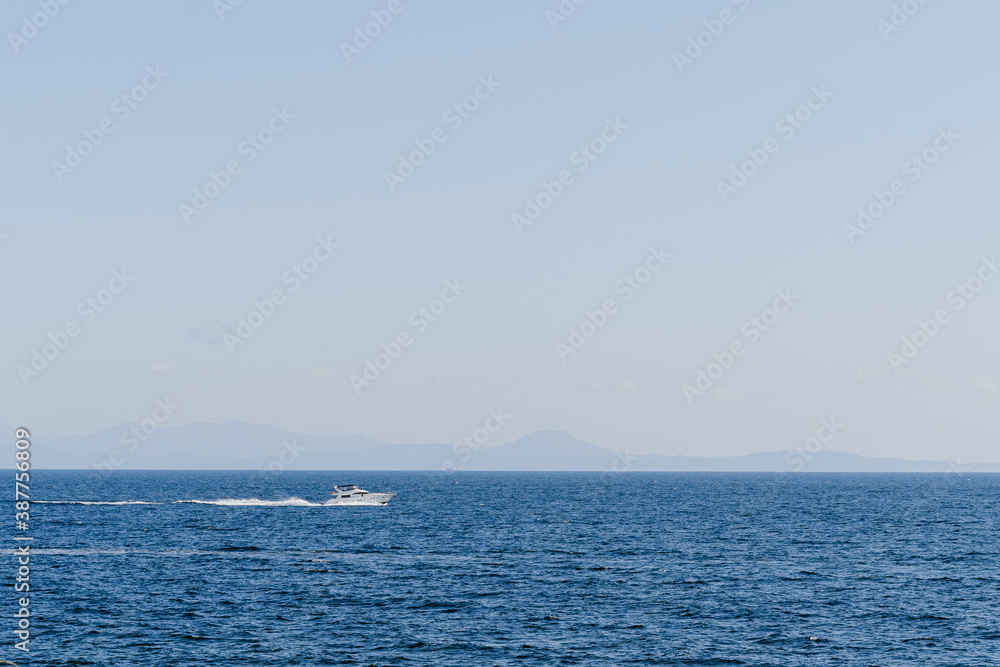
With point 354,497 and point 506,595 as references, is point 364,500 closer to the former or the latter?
point 354,497

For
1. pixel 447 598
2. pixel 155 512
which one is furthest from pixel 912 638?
pixel 155 512

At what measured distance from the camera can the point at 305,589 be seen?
253ft

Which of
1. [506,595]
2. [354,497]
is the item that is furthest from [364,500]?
[506,595]

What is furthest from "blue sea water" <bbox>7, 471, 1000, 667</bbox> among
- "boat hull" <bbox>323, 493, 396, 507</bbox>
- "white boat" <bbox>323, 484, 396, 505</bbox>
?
"white boat" <bbox>323, 484, 396, 505</bbox>

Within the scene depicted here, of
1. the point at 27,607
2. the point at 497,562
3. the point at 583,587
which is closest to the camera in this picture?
the point at 27,607

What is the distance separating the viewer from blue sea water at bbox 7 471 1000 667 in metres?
57.0

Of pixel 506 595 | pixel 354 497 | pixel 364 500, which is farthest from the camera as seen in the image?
pixel 364 500

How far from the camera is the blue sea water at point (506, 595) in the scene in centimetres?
5697

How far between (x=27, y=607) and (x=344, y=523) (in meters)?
71.8

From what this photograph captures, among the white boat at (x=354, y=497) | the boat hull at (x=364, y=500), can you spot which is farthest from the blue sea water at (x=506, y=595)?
the white boat at (x=354, y=497)

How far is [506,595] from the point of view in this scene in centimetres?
7438

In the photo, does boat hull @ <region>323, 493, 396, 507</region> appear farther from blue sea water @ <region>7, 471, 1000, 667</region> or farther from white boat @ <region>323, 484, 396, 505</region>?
blue sea water @ <region>7, 471, 1000, 667</region>

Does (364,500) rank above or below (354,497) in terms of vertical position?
below

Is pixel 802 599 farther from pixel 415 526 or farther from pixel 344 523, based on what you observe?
pixel 344 523
